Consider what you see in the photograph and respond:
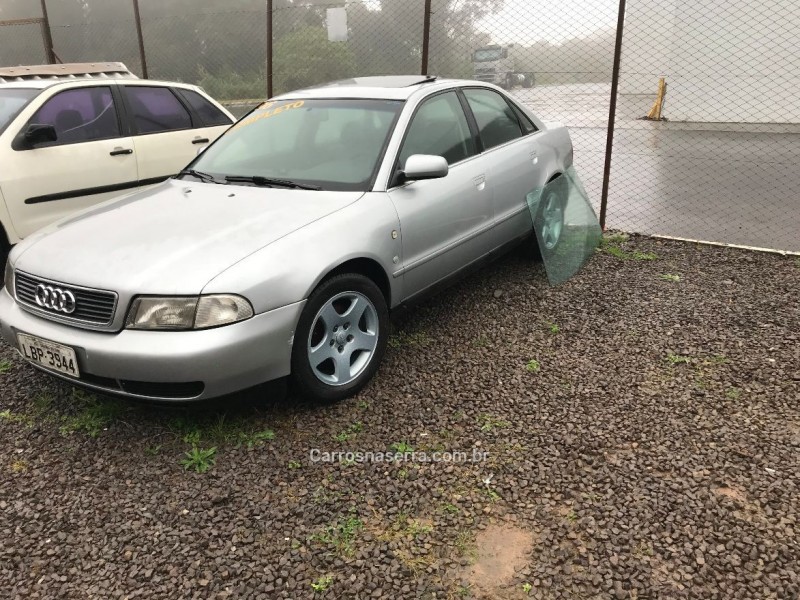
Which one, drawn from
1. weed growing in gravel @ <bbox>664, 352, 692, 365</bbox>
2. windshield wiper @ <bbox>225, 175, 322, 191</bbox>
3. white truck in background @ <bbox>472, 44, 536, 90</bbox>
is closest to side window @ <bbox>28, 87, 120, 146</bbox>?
windshield wiper @ <bbox>225, 175, 322, 191</bbox>

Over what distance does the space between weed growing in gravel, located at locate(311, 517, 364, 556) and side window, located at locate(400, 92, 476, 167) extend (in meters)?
2.04

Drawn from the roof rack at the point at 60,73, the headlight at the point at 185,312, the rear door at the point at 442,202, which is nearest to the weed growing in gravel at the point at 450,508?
the headlight at the point at 185,312

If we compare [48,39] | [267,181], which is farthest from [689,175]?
[48,39]

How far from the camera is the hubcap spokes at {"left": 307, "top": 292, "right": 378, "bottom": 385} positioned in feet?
10.3

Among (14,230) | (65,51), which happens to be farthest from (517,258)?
(65,51)

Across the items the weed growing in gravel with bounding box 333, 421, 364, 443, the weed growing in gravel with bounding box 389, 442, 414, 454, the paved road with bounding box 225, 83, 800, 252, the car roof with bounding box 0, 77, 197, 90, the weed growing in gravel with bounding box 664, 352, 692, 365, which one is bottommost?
the paved road with bounding box 225, 83, 800, 252

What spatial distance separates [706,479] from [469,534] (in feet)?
3.47

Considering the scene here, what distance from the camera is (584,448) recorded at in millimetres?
2906

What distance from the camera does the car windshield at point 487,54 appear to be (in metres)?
10.5

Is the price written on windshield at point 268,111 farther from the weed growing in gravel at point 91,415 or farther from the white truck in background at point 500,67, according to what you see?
the white truck in background at point 500,67

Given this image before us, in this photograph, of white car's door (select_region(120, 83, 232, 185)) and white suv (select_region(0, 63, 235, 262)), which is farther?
white car's door (select_region(120, 83, 232, 185))

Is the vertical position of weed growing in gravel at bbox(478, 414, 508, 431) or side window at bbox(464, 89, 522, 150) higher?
side window at bbox(464, 89, 522, 150)

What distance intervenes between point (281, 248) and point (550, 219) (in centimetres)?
288

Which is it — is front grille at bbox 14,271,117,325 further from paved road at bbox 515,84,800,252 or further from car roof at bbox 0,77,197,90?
paved road at bbox 515,84,800,252
